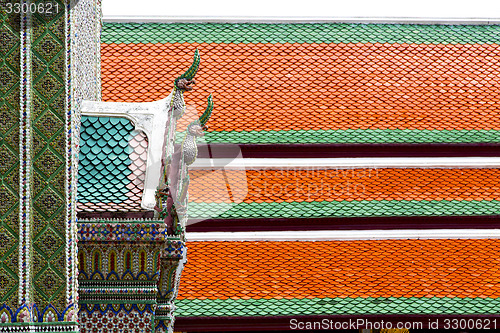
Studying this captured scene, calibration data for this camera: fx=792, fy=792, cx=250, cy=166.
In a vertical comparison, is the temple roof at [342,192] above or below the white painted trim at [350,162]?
below

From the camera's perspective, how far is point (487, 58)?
42.0 ft

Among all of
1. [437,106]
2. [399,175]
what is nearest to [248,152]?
[399,175]

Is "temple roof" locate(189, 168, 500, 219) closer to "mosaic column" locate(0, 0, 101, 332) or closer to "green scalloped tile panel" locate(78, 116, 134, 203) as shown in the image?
"green scalloped tile panel" locate(78, 116, 134, 203)

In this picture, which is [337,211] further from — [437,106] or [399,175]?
[437,106]

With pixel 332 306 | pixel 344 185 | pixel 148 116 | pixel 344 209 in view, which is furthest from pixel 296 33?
pixel 148 116

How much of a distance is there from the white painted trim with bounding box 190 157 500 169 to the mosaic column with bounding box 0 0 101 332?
5008 mm

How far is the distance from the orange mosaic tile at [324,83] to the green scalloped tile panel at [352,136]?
0.11 m

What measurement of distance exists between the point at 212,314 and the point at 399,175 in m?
3.63

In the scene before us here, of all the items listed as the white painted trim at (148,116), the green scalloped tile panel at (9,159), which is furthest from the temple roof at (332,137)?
the green scalloped tile panel at (9,159)

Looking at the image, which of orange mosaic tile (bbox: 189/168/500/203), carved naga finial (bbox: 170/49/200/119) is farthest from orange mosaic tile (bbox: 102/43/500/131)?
carved naga finial (bbox: 170/49/200/119)

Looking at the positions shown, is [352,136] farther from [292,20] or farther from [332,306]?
[332,306]

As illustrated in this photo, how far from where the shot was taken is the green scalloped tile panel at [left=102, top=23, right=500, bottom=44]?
41.4 ft

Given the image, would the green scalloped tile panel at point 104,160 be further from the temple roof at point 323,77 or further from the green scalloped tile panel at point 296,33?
the green scalloped tile panel at point 296,33

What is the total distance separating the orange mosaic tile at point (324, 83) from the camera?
458 inches
